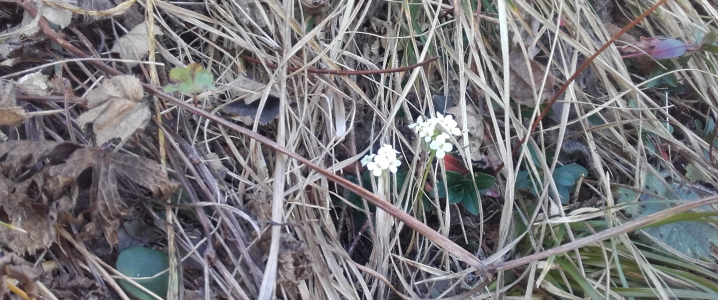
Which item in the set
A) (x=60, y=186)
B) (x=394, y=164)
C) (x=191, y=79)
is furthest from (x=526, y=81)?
(x=60, y=186)

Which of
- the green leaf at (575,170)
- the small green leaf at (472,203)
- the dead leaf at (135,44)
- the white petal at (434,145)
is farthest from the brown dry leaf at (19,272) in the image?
the green leaf at (575,170)

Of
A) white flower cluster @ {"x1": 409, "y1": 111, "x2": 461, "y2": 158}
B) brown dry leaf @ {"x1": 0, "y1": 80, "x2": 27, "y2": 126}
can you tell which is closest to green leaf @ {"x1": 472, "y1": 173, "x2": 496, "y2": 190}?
white flower cluster @ {"x1": 409, "y1": 111, "x2": 461, "y2": 158}

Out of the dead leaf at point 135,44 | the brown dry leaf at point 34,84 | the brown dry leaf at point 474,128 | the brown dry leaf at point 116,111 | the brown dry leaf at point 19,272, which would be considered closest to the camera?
the brown dry leaf at point 19,272

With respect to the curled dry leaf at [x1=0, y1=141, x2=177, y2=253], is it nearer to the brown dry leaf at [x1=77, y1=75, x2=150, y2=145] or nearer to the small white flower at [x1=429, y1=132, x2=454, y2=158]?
the brown dry leaf at [x1=77, y1=75, x2=150, y2=145]

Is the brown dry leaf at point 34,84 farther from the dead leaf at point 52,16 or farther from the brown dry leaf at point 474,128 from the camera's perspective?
the brown dry leaf at point 474,128

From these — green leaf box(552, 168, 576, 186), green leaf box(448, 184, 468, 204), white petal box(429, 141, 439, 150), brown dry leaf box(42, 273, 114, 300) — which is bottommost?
brown dry leaf box(42, 273, 114, 300)

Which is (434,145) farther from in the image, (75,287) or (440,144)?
(75,287)
